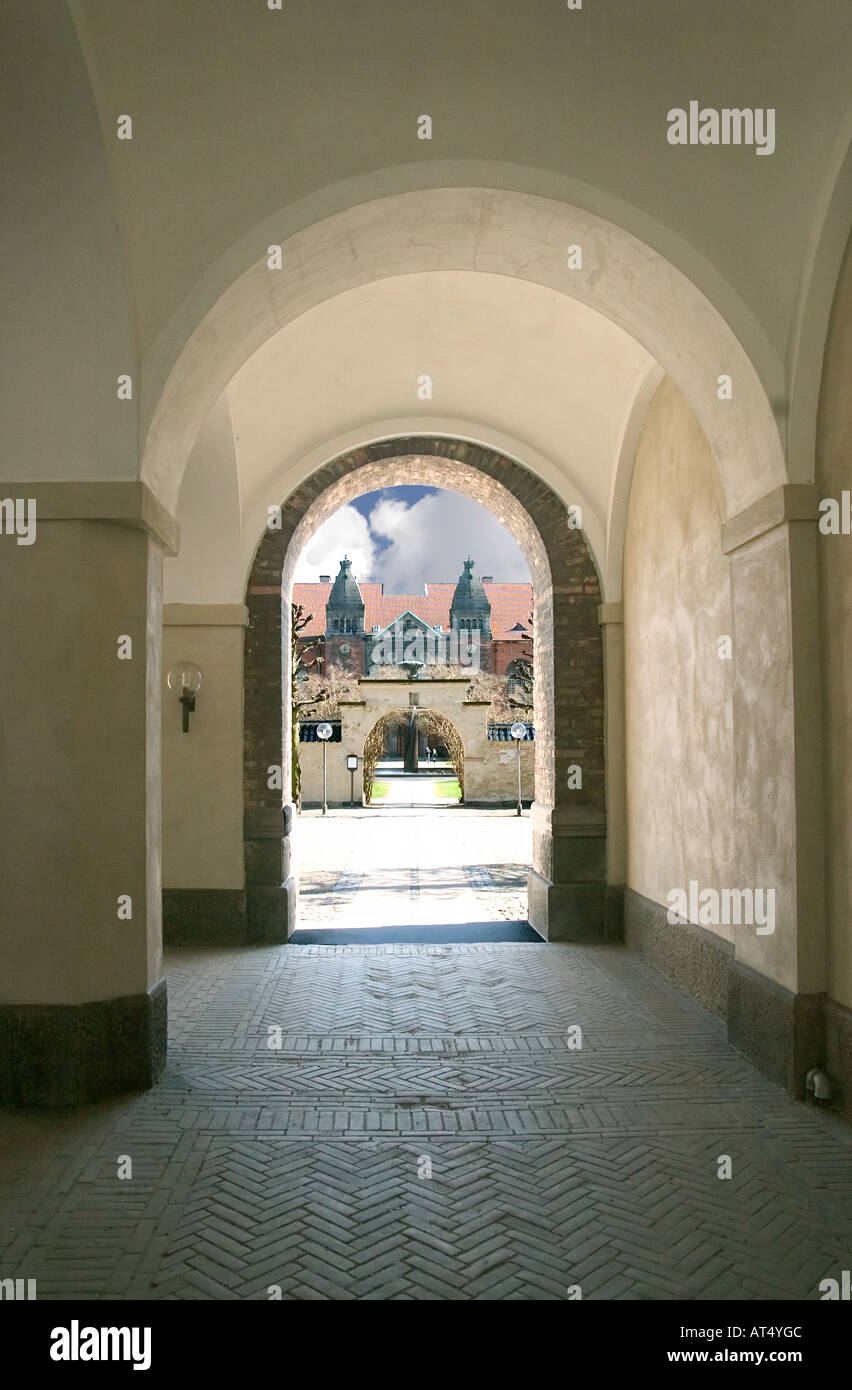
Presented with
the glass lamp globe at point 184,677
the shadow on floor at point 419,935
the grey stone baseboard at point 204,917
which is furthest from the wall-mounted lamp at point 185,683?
the shadow on floor at point 419,935

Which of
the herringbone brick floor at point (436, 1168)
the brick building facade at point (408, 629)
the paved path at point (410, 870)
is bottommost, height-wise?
the paved path at point (410, 870)

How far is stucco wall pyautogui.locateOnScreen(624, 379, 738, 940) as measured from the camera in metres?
7.01

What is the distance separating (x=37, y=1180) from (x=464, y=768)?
25.1 metres

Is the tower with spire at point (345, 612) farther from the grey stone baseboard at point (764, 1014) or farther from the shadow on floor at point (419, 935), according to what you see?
the grey stone baseboard at point (764, 1014)

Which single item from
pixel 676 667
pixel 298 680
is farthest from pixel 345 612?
pixel 676 667

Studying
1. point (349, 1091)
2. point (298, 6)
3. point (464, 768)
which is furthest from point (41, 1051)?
point (464, 768)

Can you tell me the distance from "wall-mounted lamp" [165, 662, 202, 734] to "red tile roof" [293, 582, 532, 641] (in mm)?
56767

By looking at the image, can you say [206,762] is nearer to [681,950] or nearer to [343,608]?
[681,950]

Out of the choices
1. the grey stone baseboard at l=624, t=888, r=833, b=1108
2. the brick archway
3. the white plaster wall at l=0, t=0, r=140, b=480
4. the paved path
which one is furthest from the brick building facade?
the white plaster wall at l=0, t=0, r=140, b=480

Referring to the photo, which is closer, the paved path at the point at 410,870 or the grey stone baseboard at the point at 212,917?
the grey stone baseboard at the point at 212,917

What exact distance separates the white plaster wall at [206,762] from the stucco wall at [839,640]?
20.1 feet

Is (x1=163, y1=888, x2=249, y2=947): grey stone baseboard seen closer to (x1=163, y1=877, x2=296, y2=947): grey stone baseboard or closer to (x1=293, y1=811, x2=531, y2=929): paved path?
(x1=163, y1=877, x2=296, y2=947): grey stone baseboard

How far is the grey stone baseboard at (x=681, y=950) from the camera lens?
22.3ft

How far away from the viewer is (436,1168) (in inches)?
176
